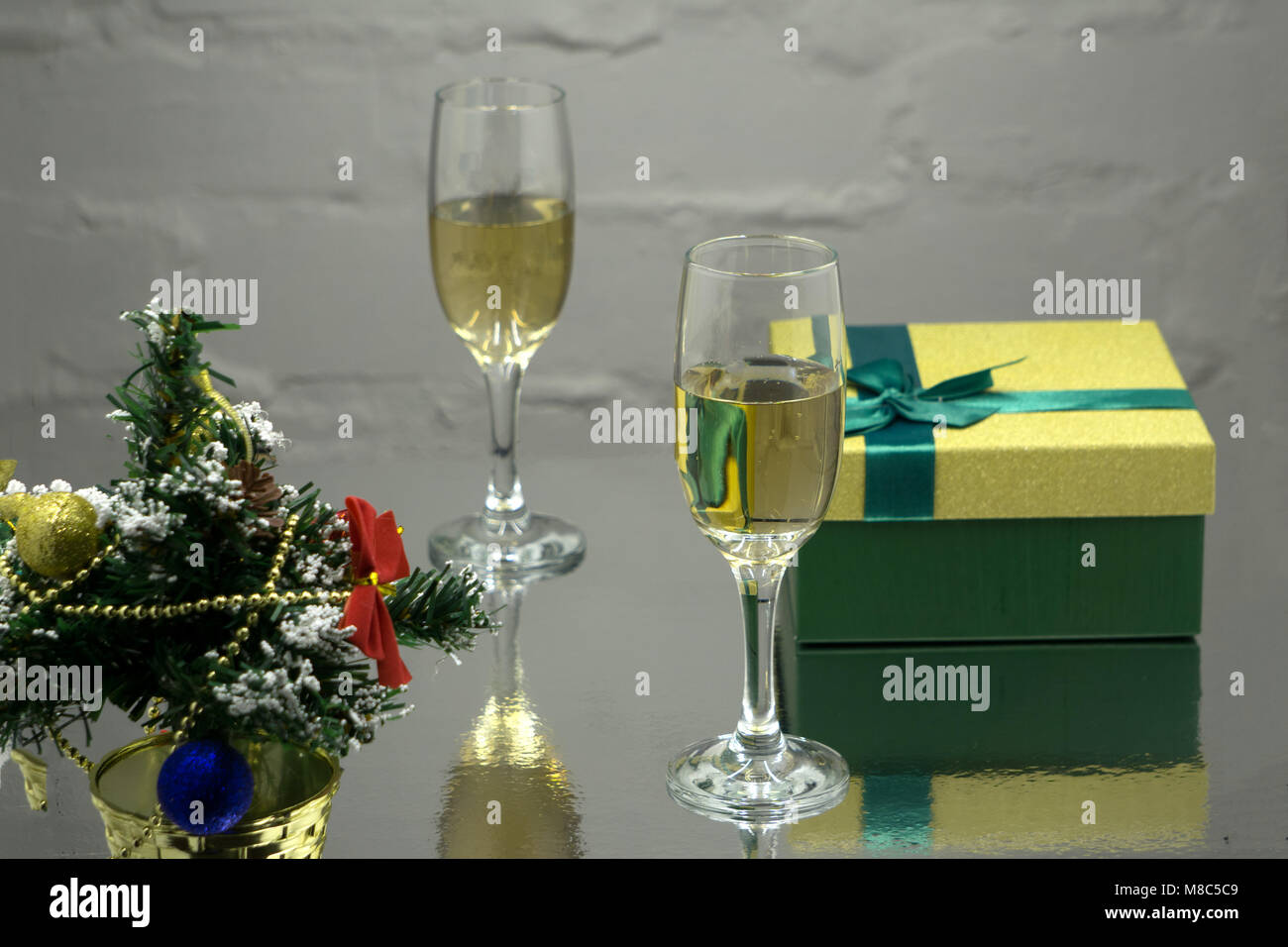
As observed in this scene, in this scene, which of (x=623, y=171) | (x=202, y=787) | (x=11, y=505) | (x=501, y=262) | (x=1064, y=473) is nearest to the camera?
(x=202, y=787)

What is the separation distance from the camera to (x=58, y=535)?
737mm

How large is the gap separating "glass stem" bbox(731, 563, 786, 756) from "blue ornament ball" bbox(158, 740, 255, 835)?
0.24 metres

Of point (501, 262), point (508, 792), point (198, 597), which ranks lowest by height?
point (508, 792)

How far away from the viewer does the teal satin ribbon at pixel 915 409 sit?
911mm

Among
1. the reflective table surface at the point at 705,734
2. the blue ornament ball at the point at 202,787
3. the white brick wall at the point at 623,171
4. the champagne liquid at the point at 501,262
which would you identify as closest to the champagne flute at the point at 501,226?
the champagne liquid at the point at 501,262

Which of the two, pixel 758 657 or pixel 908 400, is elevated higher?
pixel 908 400

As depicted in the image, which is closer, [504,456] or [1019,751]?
[1019,751]

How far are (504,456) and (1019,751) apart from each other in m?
0.43

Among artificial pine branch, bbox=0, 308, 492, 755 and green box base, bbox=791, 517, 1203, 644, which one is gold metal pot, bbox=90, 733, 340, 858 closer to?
artificial pine branch, bbox=0, 308, 492, 755

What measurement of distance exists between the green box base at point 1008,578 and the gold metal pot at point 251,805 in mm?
299

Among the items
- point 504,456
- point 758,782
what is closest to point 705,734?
point 758,782

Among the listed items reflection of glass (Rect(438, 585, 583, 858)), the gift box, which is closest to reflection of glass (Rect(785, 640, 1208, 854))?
the gift box

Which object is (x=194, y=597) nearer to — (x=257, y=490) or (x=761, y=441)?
(x=257, y=490)
